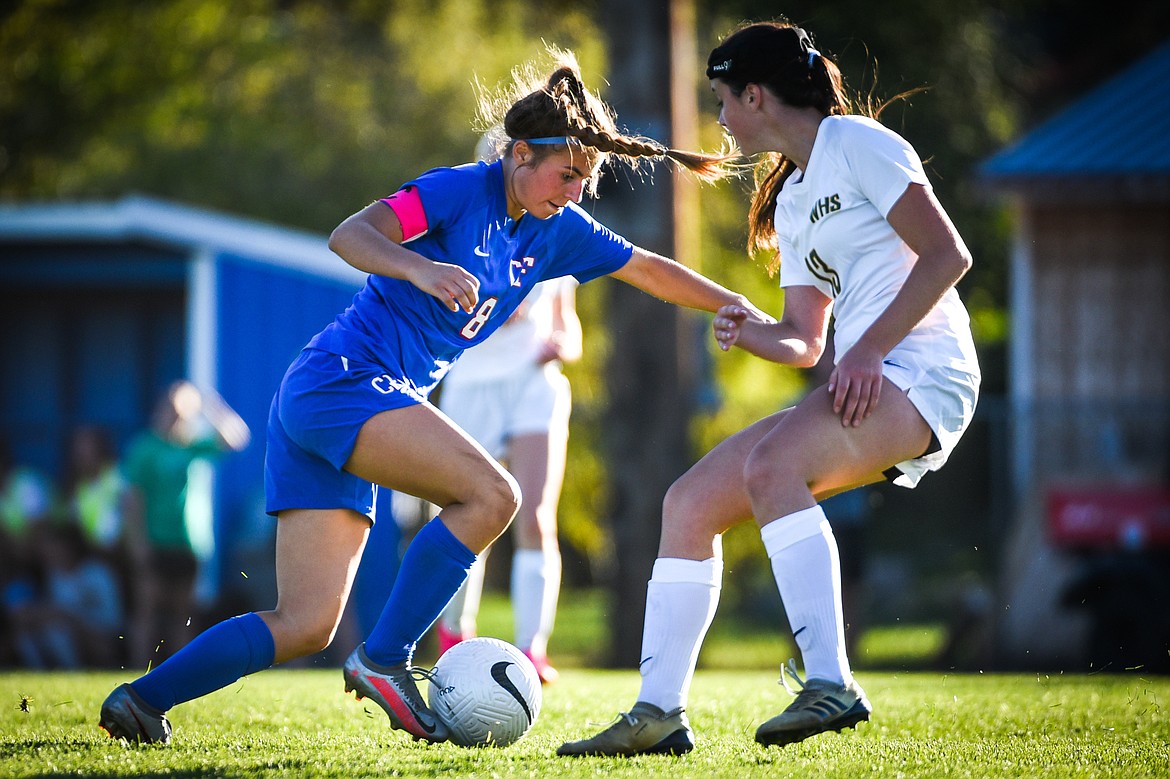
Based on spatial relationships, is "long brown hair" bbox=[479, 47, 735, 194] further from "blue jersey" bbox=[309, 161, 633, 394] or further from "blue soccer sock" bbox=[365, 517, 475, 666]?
"blue soccer sock" bbox=[365, 517, 475, 666]

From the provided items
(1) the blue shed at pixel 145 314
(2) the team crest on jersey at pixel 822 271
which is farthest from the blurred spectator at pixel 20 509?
(2) the team crest on jersey at pixel 822 271

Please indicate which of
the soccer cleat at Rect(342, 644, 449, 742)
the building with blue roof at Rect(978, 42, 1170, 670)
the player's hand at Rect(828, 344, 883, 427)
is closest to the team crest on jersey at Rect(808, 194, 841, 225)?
the player's hand at Rect(828, 344, 883, 427)

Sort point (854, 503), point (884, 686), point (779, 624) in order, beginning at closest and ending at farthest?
point (884, 686) → point (854, 503) → point (779, 624)

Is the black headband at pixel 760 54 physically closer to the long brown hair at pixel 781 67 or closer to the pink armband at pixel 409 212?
the long brown hair at pixel 781 67

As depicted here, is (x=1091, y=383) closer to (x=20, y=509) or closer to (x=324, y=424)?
(x=20, y=509)

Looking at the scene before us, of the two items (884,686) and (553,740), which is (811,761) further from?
(884,686)

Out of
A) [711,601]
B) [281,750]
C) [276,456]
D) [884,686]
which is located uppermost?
[276,456]

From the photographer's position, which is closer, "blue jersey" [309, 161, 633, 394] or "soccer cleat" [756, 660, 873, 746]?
"soccer cleat" [756, 660, 873, 746]

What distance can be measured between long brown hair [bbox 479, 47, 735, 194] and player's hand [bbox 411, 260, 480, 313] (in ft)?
2.03

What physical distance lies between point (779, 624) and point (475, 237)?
14.1 meters

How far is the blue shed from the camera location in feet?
43.5

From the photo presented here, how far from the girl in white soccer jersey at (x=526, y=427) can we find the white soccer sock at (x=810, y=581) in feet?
8.98

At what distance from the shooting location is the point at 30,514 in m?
12.8

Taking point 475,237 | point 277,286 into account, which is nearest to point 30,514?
point 277,286
